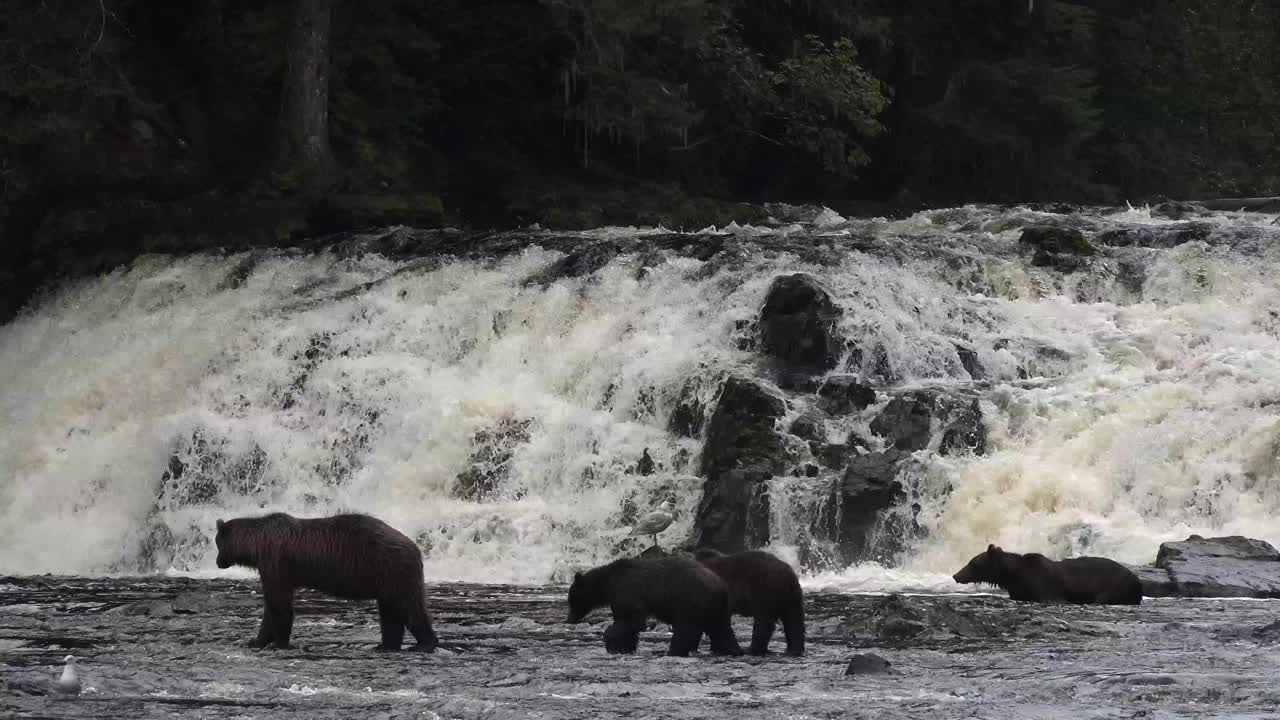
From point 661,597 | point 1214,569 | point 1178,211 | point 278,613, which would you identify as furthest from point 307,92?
point 661,597

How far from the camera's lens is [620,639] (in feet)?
31.1

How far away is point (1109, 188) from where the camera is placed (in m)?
38.1

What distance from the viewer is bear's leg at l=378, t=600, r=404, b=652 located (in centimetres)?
970

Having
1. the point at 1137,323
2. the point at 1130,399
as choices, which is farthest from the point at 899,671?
the point at 1137,323

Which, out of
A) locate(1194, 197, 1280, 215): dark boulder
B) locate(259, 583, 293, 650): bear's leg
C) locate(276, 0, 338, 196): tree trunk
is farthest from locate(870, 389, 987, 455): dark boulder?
locate(276, 0, 338, 196): tree trunk

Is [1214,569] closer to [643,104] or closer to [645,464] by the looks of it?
[645,464]

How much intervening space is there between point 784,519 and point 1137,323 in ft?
19.7

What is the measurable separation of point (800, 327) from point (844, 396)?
1264 millimetres

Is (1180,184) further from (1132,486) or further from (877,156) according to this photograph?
(1132,486)

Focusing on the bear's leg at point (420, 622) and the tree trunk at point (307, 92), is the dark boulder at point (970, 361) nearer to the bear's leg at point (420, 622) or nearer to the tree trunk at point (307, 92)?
the bear's leg at point (420, 622)

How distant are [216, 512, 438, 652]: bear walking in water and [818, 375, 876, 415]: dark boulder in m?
9.51

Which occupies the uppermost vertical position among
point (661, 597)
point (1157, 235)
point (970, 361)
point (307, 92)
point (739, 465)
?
point (307, 92)

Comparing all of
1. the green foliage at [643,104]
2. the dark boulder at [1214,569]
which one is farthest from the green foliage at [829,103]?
the dark boulder at [1214,569]

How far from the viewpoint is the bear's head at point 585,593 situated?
945cm
